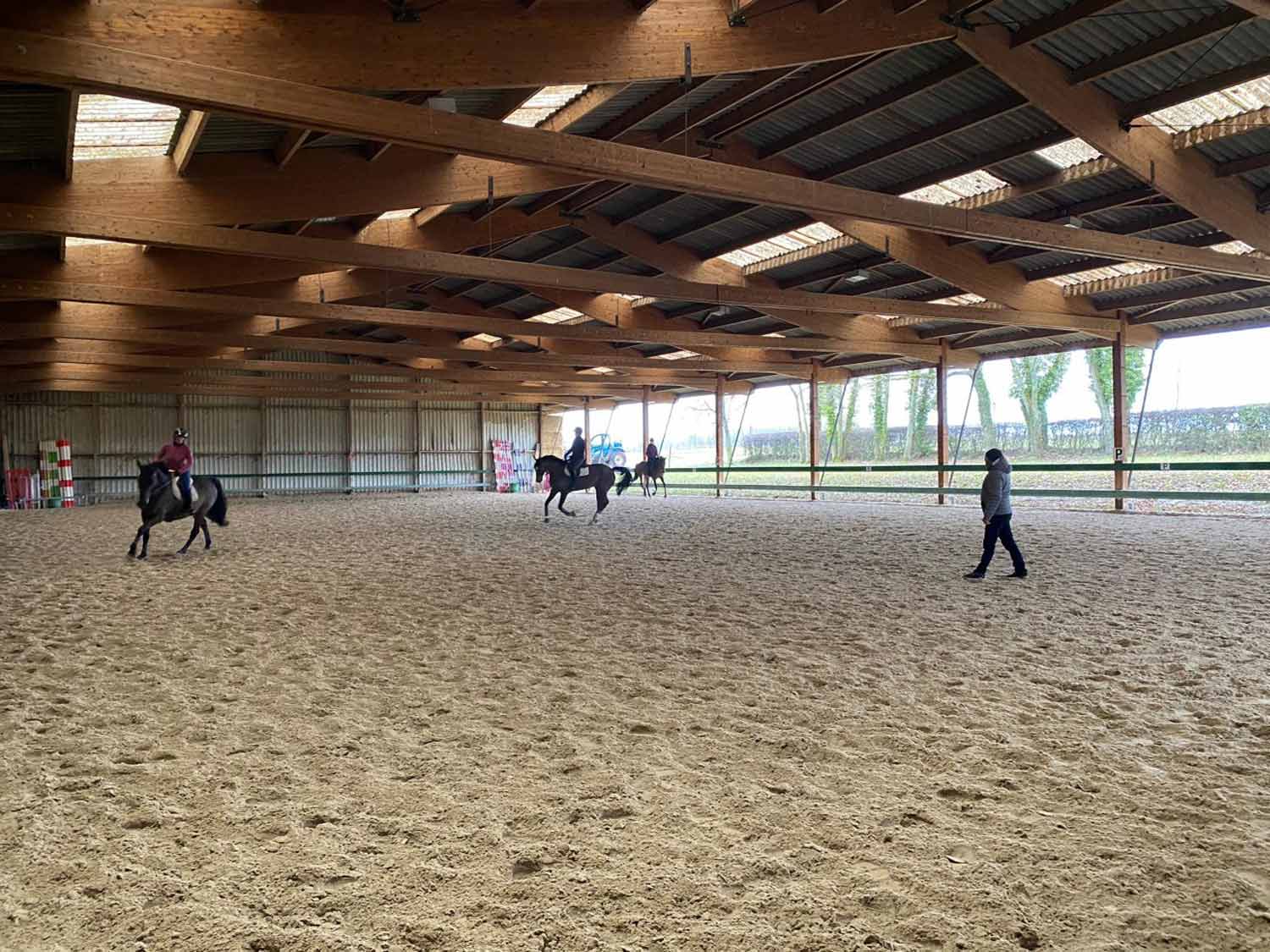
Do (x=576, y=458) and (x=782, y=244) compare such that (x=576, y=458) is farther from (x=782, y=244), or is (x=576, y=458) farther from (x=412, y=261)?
(x=412, y=261)

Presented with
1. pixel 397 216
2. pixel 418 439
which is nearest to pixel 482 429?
pixel 418 439

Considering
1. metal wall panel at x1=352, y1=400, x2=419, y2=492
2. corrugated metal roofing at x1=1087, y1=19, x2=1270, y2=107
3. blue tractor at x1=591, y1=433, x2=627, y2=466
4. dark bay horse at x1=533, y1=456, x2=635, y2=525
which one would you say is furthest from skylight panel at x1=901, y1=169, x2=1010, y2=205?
metal wall panel at x1=352, y1=400, x2=419, y2=492

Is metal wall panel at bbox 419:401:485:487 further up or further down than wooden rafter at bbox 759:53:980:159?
further down

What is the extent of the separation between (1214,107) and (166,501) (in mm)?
13316

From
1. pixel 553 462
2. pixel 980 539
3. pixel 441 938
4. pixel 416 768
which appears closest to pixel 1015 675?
pixel 416 768

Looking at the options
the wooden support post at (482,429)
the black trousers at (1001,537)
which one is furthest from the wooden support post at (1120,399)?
the wooden support post at (482,429)

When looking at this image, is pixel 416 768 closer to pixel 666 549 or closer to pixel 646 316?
pixel 666 549

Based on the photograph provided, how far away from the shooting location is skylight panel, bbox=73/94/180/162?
8328mm

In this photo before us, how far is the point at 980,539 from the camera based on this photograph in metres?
12.0

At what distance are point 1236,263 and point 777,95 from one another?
7.42 m

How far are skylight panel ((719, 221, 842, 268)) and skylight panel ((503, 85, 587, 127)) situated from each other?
5.08 m

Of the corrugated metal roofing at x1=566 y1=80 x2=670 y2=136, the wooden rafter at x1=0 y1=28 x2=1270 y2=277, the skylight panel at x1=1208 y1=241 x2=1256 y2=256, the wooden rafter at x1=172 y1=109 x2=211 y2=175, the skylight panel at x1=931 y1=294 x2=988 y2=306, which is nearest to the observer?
the wooden rafter at x1=0 y1=28 x2=1270 y2=277

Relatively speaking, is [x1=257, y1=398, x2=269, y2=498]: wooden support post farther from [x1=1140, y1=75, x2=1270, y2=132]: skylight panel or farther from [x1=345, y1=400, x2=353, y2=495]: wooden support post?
[x1=1140, y1=75, x2=1270, y2=132]: skylight panel

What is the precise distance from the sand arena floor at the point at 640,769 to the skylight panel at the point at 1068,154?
585 cm
